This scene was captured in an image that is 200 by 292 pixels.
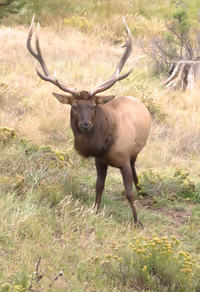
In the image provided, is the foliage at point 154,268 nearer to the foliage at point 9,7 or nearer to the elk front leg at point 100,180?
the elk front leg at point 100,180

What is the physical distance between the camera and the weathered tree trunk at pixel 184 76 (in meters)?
10.2

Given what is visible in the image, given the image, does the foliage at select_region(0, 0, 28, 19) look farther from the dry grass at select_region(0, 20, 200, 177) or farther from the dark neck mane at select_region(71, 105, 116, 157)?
the dark neck mane at select_region(71, 105, 116, 157)

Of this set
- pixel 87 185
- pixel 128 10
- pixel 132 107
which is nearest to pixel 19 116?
pixel 87 185

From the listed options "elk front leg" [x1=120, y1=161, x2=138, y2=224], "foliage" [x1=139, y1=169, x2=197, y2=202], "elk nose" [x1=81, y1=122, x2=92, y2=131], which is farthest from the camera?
"foliage" [x1=139, y1=169, x2=197, y2=202]

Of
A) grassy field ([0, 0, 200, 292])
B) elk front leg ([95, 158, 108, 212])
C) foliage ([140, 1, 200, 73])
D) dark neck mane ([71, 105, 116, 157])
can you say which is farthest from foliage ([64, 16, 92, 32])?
dark neck mane ([71, 105, 116, 157])

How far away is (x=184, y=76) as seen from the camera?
10.4m

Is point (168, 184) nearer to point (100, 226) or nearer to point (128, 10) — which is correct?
point (100, 226)

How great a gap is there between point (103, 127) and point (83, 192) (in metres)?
1.13

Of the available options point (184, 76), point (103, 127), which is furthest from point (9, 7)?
point (103, 127)

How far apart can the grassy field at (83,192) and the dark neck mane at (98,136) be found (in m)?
0.60

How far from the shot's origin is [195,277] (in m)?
3.79

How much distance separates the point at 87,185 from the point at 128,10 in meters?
12.6

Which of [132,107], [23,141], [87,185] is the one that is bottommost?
[87,185]

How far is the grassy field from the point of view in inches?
146
